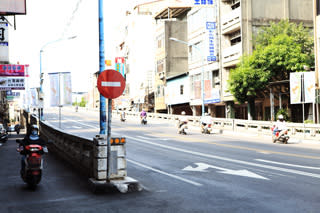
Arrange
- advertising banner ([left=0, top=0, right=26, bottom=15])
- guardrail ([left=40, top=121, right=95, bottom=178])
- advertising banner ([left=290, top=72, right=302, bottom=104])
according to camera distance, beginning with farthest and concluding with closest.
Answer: advertising banner ([left=290, top=72, right=302, bottom=104]) < advertising banner ([left=0, top=0, right=26, bottom=15]) < guardrail ([left=40, top=121, right=95, bottom=178])

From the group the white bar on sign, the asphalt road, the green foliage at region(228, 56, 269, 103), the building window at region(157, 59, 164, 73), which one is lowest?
the asphalt road

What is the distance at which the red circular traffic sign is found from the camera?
946cm

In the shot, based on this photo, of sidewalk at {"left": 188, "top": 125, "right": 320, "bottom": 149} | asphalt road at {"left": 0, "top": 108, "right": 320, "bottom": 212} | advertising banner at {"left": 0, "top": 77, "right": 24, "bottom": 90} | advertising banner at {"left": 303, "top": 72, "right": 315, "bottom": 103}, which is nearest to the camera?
asphalt road at {"left": 0, "top": 108, "right": 320, "bottom": 212}

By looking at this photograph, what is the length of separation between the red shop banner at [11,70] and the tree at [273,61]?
1931 cm

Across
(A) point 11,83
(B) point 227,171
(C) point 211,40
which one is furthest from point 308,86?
(A) point 11,83

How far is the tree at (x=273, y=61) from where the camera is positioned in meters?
34.3

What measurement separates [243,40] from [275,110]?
7.19 meters

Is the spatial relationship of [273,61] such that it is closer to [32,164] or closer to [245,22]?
[245,22]

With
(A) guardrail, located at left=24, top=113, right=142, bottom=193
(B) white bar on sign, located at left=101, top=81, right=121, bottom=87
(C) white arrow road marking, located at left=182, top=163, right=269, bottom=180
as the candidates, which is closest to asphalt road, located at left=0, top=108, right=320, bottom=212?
(C) white arrow road marking, located at left=182, top=163, right=269, bottom=180

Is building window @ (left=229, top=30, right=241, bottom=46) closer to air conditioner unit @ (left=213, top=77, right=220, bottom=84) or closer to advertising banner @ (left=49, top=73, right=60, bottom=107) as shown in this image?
air conditioner unit @ (left=213, top=77, right=220, bottom=84)

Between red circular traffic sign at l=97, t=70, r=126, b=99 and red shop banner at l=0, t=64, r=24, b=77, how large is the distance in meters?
32.2

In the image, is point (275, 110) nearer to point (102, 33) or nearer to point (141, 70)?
point (102, 33)

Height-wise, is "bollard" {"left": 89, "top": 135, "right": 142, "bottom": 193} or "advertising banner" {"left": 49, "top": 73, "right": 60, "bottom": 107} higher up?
"advertising banner" {"left": 49, "top": 73, "right": 60, "bottom": 107}

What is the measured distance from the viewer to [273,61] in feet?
112
